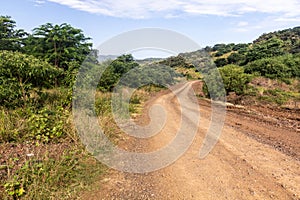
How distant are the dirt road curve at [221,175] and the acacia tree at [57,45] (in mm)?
8588

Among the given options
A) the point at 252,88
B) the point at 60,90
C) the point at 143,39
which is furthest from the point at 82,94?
the point at 252,88

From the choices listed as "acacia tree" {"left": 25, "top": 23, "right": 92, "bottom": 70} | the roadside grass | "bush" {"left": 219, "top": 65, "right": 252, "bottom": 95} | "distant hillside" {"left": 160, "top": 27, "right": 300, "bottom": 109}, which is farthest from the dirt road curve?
"bush" {"left": 219, "top": 65, "right": 252, "bottom": 95}

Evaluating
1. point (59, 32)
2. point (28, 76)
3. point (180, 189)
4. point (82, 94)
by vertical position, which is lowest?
point (180, 189)

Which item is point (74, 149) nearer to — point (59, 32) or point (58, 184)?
point (58, 184)

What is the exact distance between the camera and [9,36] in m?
17.5

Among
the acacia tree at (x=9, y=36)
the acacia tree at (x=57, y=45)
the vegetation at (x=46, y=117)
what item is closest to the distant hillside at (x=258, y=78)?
the vegetation at (x=46, y=117)

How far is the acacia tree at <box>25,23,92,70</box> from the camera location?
13320mm

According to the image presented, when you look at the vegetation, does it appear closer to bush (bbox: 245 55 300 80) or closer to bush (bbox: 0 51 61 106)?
bush (bbox: 0 51 61 106)

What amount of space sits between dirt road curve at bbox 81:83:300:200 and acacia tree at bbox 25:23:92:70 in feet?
28.2

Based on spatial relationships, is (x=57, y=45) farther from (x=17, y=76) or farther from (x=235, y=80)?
(x=235, y=80)

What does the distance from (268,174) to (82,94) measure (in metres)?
5.20

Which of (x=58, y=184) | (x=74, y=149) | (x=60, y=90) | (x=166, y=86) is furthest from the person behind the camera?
→ (x=166, y=86)

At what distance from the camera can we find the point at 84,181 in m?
4.02

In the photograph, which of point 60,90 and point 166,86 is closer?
point 60,90
